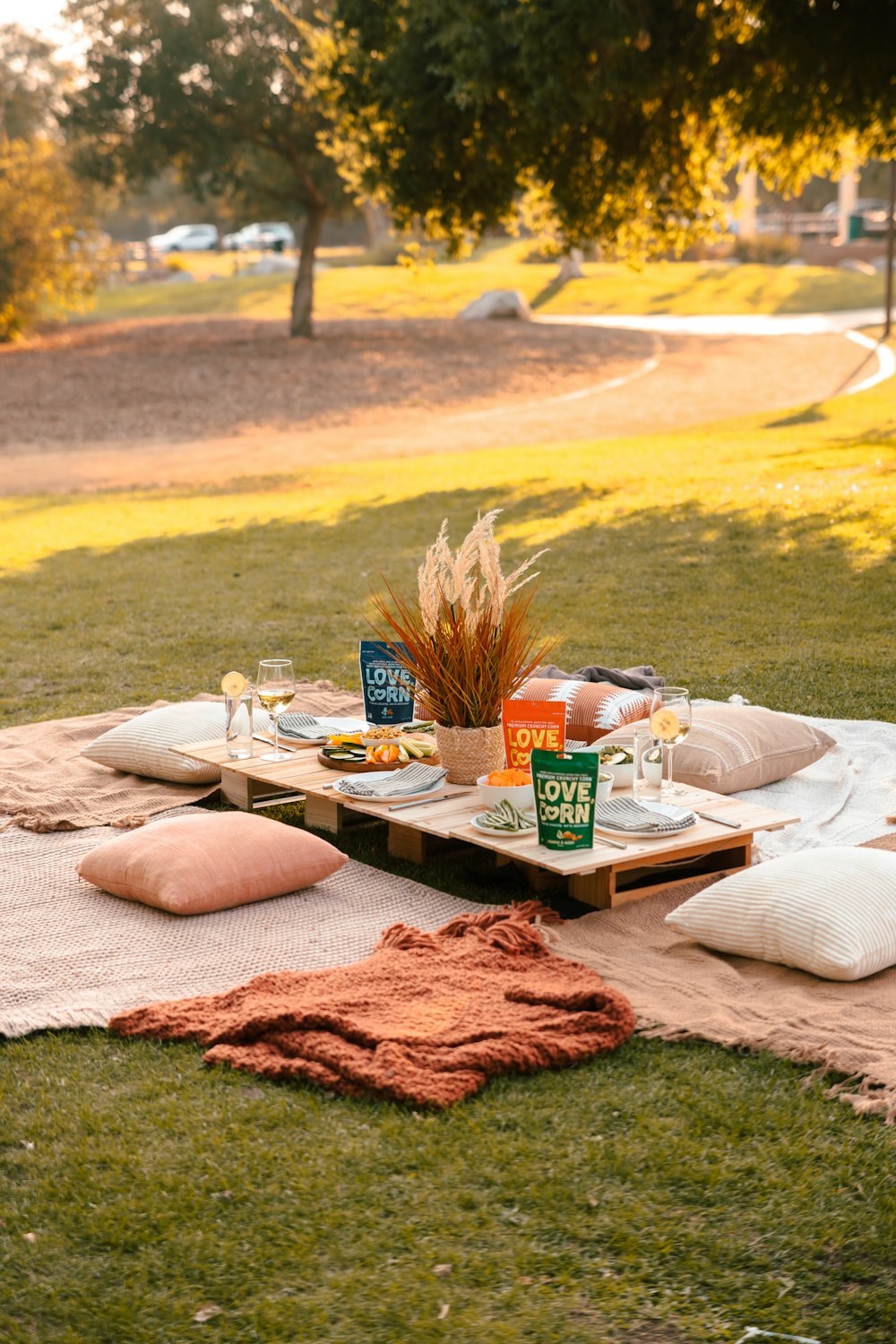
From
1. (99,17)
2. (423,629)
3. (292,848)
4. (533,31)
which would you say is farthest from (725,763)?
(99,17)

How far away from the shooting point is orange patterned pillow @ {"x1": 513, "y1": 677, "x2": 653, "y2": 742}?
6406 mm

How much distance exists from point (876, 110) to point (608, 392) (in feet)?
36.1

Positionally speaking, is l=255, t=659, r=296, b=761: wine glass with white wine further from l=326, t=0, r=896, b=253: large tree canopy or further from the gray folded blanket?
l=326, t=0, r=896, b=253: large tree canopy

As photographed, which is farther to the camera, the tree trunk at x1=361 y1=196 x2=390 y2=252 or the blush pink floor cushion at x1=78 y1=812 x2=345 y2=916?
the tree trunk at x1=361 y1=196 x2=390 y2=252

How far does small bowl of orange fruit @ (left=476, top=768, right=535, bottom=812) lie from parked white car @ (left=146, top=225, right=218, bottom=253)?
6874 centimetres

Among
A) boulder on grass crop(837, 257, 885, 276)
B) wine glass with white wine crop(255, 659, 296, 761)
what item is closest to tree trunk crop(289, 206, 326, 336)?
boulder on grass crop(837, 257, 885, 276)

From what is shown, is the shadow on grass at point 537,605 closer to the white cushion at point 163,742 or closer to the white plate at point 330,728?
the white plate at point 330,728

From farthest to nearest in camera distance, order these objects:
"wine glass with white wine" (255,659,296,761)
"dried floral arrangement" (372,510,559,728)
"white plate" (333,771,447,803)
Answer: "wine glass with white wine" (255,659,296,761), "dried floral arrangement" (372,510,559,728), "white plate" (333,771,447,803)

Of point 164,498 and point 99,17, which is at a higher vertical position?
point 99,17

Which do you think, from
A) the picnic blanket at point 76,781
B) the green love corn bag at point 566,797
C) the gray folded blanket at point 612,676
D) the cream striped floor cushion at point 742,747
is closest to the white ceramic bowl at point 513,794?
the green love corn bag at point 566,797

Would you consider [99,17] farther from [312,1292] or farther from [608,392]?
[312,1292]

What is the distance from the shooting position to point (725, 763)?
6098mm

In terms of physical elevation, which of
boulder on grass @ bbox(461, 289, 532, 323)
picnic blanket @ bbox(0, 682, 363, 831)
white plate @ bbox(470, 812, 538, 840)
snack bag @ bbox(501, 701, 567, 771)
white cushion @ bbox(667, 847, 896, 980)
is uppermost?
boulder on grass @ bbox(461, 289, 532, 323)

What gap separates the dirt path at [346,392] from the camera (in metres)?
21.1
